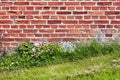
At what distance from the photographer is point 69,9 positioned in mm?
7414

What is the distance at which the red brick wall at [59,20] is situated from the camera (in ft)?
24.3

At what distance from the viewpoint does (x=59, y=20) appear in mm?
7449

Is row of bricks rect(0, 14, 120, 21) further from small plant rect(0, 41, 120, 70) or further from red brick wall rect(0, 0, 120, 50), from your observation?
small plant rect(0, 41, 120, 70)

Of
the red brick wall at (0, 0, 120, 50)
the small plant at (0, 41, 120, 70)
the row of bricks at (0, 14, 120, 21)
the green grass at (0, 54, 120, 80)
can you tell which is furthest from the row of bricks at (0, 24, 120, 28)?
the green grass at (0, 54, 120, 80)

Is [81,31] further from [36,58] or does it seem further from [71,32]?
[36,58]

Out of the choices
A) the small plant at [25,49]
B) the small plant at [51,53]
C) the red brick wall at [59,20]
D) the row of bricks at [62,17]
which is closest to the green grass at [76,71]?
the small plant at [51,53]

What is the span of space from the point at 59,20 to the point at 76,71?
1249 millimetres

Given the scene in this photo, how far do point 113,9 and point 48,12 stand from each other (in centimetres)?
112

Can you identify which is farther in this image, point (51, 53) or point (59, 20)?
point (59, 20)

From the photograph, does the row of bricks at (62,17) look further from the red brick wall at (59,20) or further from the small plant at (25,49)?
the small plant at (25,49)

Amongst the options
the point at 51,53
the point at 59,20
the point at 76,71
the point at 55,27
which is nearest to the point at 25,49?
the point at 51,53

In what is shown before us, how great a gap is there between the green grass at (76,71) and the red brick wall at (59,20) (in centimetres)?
57

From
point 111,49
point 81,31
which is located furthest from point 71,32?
point 111,49

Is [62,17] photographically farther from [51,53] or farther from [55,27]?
[51,53]
